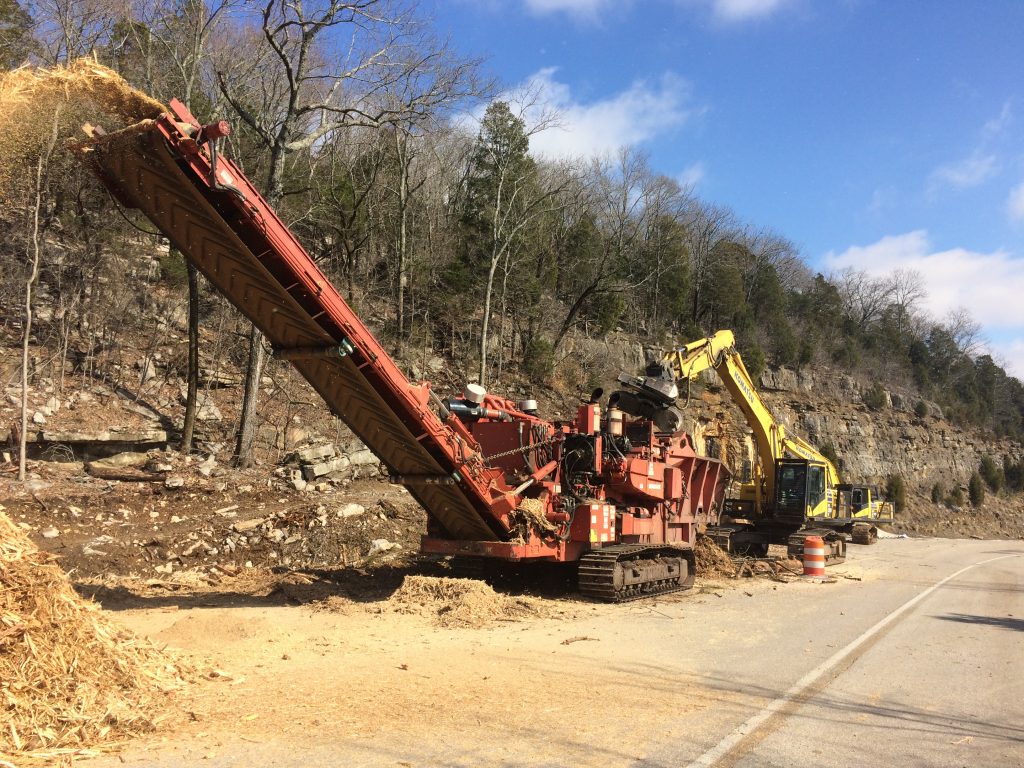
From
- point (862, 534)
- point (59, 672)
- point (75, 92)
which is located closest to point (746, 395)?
point (862, 534)

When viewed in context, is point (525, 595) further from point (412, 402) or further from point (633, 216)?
point (633, 216)

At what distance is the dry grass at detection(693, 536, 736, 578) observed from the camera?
51.3 ft

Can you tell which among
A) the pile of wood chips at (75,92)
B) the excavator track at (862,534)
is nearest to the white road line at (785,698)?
the pile of wood chips at (75,92)

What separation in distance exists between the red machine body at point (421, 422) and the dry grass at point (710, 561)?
6.23 ft

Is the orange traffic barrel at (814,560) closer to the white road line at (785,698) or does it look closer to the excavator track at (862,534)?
the white road line at (785,698)

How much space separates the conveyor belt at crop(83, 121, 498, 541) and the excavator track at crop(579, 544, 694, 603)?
66.5 inches

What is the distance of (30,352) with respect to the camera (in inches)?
728

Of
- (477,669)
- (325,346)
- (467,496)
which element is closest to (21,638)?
(477,669)

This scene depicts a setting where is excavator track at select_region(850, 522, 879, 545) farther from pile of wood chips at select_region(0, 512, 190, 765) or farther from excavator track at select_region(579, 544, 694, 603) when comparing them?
pile of wood chips at select_region(0, 512, 190, 765)

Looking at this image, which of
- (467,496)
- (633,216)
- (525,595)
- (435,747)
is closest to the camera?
(435,747)

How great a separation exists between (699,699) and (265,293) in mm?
5866

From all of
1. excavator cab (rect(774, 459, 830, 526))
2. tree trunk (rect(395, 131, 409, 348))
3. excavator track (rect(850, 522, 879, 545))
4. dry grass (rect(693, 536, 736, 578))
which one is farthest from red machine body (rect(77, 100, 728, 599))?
tree trunk (rect(395, 131, 409, 348))

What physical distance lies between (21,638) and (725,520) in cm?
1831

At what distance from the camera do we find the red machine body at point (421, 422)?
23.5 feet
